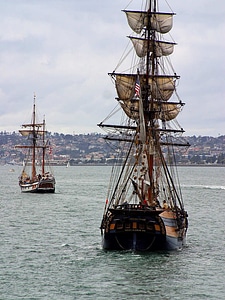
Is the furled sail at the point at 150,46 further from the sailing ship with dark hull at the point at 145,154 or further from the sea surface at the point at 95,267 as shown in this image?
the sea surface at the point at 95,267

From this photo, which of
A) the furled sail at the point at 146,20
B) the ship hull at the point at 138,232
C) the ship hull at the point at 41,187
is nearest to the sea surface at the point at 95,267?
the ship hull at the point at 138,232

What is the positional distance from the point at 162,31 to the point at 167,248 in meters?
18.6

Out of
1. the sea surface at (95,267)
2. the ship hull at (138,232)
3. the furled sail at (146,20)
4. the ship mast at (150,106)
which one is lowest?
the sea surface at (95,267)

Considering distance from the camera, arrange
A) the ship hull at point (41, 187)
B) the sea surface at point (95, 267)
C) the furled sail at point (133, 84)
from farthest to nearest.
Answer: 1. the ship hull at point (41, 187)
2. the furled sail at point (133, 84)
3. the sea surface at point (95, 267)

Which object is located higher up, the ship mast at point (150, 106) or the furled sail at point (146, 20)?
the furled sail at point (146, 20)

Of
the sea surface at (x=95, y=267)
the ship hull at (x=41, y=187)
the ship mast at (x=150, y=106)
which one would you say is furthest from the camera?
the ship hull at (x=41, y=187)

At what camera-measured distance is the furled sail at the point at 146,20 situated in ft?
163

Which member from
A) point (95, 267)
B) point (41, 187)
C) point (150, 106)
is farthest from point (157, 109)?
point (41, 187)

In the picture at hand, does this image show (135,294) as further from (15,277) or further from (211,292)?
(15,277)

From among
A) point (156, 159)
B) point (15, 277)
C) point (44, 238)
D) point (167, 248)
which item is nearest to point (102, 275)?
point (15, 277)

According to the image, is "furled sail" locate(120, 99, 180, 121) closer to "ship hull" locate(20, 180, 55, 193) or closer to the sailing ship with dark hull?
the sailing ship with dark hull

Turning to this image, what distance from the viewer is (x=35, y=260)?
3781 centimetres

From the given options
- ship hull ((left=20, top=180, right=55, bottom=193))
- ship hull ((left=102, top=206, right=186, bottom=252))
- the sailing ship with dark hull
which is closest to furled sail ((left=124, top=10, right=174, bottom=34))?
the sailing ship with dark hull

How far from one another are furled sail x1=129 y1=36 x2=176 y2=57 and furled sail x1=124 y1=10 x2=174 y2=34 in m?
0.74
